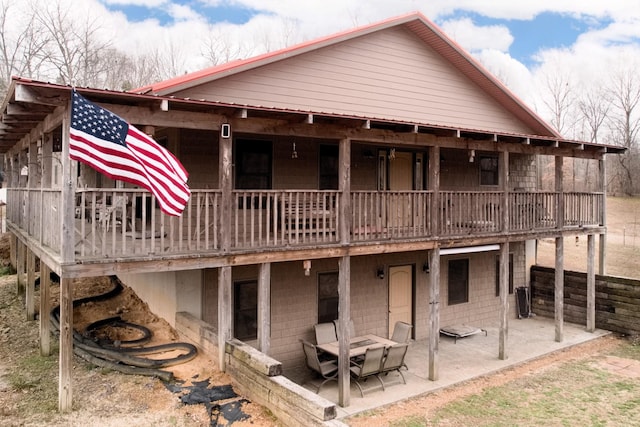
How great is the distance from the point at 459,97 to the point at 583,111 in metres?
39.5

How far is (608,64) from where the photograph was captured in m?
48.4

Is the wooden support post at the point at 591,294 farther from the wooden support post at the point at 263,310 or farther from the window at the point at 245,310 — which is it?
the wooden support post at the point at 263,310

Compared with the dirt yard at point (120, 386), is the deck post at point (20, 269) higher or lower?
higher

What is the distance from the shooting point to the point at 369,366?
36.9 ft

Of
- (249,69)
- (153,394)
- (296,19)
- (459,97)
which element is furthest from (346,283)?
(296,19)

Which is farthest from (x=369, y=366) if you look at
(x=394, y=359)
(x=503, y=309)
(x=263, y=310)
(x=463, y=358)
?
(x=503, y=309)

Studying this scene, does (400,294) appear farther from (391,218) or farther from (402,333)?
(391,218)

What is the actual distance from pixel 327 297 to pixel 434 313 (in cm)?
278

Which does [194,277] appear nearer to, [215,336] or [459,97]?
[215,336]

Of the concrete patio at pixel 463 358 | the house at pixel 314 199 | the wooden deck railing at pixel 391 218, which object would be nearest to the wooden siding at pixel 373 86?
the house at pixel 314 199

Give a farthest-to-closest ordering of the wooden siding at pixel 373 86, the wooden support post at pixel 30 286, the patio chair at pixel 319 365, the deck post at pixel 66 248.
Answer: the wooden support post at pixel 30 286 < the wooden siding at pixel 373 86 < the patio chair at pixel 319 365 < the deck post at pixel 66 248

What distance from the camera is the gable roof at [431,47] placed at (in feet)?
39.8

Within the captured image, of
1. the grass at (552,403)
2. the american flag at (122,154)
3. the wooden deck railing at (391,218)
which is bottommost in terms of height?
the grass at (552,403)

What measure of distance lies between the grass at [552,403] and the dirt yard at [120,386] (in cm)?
35
